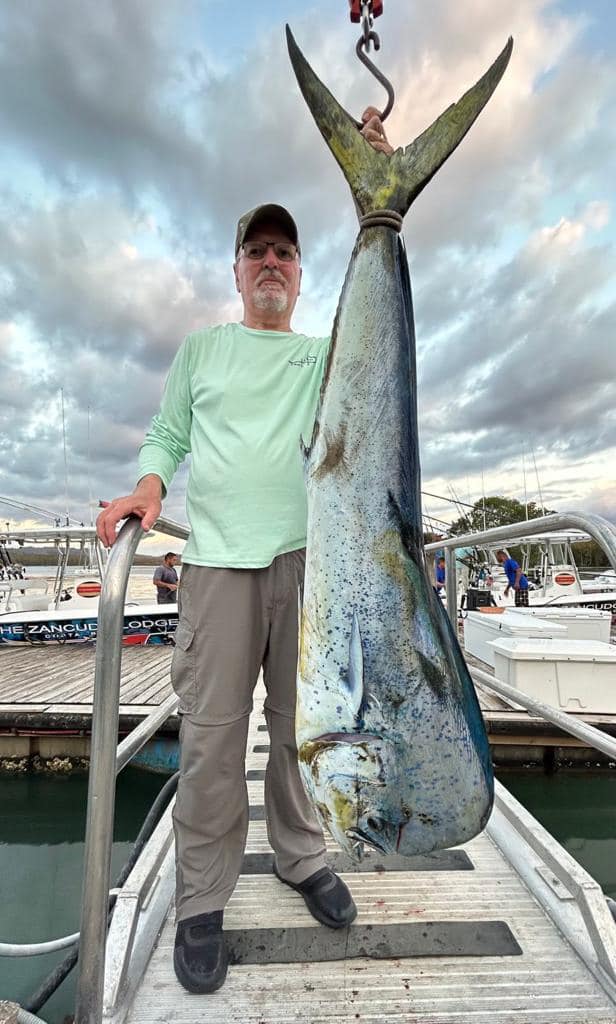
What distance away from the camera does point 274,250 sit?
186cm

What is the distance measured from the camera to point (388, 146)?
150cm

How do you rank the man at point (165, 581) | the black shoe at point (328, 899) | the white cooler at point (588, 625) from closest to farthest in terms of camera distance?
the black shoe at point (328, 899)
the white cooler at point (588, 625)
the man at point (165, 581)

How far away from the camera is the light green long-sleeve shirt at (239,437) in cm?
166

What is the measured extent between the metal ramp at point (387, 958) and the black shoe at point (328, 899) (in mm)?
39

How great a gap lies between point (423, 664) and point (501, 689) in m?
1.49

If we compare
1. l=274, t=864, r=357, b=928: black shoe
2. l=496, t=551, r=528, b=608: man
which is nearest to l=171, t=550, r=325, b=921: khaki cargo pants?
l=274, t=864, r=357, b=928: black shoe

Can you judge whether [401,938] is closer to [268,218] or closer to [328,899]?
[328,899]

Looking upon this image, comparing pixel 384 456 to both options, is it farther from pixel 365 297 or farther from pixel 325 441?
pixel 365 297

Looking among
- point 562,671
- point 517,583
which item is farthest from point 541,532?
point 517,583

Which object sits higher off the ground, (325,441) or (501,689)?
(325,441)

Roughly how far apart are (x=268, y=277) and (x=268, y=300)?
8 centimetres

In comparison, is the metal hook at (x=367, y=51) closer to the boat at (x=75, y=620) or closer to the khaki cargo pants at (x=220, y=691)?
the khaki cargo pants at (x=220, y=691)

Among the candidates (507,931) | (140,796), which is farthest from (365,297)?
(140,796)

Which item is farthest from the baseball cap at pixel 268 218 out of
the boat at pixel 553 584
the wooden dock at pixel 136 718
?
the boat at pixel 553 584
